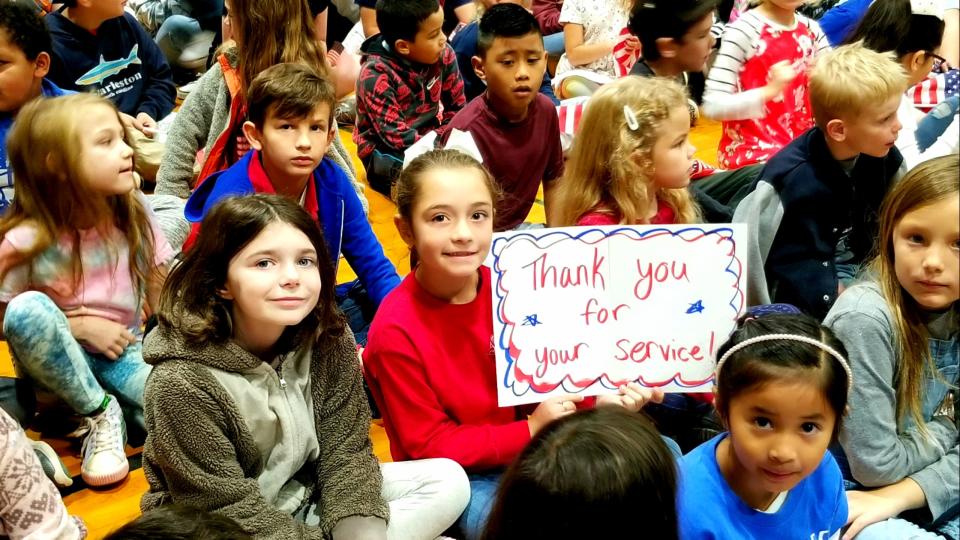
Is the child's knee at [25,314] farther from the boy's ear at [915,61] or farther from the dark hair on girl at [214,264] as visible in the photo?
the boy's ear at [915,61]

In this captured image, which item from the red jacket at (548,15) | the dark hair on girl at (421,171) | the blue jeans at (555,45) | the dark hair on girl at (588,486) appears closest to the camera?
the dark hair on girl at (588,486)

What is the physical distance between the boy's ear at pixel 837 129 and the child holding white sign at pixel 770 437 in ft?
2.65

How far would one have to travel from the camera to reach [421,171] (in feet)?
5.67

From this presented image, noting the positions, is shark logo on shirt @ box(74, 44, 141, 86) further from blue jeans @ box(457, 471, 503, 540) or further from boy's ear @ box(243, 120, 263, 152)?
blue jeans @ box(457, 471, 503, 540)

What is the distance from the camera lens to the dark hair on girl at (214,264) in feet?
4.98

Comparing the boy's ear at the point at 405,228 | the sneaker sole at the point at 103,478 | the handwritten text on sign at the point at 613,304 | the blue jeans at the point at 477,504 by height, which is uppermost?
the boy's ear at the point at 405,228

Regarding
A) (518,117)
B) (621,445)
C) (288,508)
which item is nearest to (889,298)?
(621,445)

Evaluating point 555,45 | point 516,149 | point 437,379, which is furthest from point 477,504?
point 555,45

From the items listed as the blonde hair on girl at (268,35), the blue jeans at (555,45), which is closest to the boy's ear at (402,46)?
the blonde hair on girl at (268,35)

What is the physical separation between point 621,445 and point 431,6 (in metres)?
2.47

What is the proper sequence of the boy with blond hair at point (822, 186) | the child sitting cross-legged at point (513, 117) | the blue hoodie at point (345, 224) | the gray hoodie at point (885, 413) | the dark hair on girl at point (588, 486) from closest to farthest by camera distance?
the dark hair on girl at point (588, 486), the gray hoodie at point (885, 413), the boy with blond hair at point (822, 186), the blue hoodie at point (345, 224), the child sitting cross-legged at point (513, 117)

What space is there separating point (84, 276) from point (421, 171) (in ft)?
2.78

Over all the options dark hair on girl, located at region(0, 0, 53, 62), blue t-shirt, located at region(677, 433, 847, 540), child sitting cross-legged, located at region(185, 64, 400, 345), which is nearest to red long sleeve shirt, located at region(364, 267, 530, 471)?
blue t-shirt, located at region(677, 433, 847, 540)

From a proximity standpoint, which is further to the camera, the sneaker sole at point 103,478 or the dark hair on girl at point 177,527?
the sneaker sole at point 103,478
